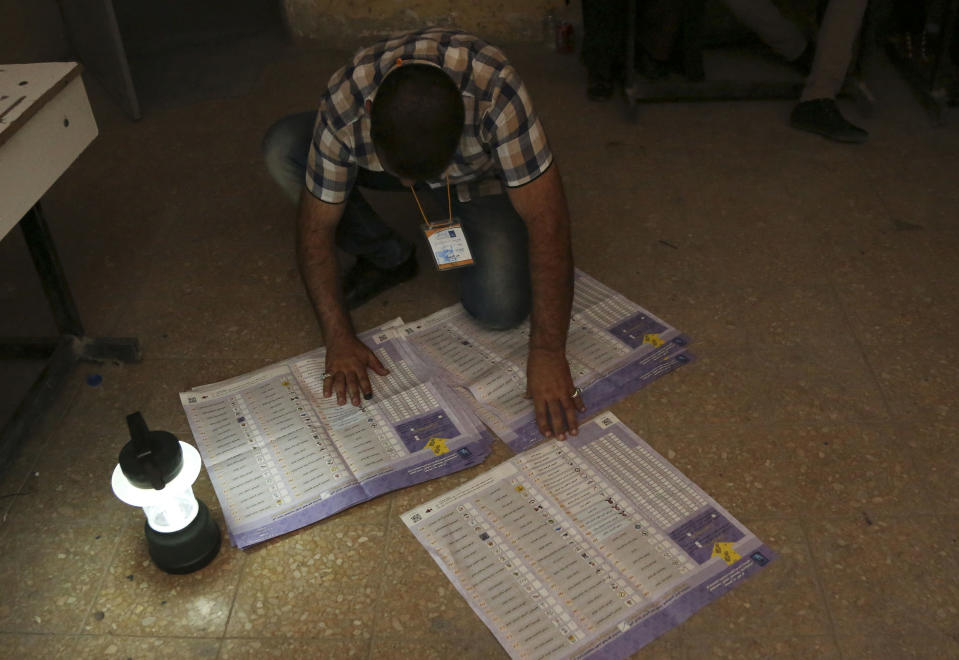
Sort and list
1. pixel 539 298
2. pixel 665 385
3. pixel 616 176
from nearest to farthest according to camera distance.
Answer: pixel 539 298 → pixel 665 385 → pixel 616 176

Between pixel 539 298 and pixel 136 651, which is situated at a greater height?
pixel 539 298

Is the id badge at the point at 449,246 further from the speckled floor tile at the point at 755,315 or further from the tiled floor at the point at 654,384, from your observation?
the speckled floor tile at the point at 755,315

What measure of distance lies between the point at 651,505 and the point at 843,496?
0.36m

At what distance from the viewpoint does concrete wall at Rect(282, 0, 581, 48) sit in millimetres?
3275

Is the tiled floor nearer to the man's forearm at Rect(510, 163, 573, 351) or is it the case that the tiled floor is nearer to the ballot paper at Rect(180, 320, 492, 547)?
the ballot paper at Rect(180, 320, 492, 547)

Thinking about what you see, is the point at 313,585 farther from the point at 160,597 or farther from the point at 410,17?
the point at 410,17

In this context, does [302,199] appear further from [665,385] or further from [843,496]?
[843,496]

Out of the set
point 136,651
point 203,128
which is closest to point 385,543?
point 136,651

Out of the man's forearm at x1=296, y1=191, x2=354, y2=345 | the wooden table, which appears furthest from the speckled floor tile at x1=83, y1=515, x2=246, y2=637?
the man's forearm at x1=296, y1=191, x2=354, y2=345

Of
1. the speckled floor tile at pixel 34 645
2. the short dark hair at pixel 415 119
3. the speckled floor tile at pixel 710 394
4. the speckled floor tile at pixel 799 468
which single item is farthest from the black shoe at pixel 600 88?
the speckled floor tile at pixel 34 645

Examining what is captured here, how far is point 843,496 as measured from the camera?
159 centimetres

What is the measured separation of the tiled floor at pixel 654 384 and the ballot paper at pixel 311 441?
0.05m

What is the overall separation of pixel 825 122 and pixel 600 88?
0.75 metres

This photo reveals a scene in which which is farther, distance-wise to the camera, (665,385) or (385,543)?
(665,385)
